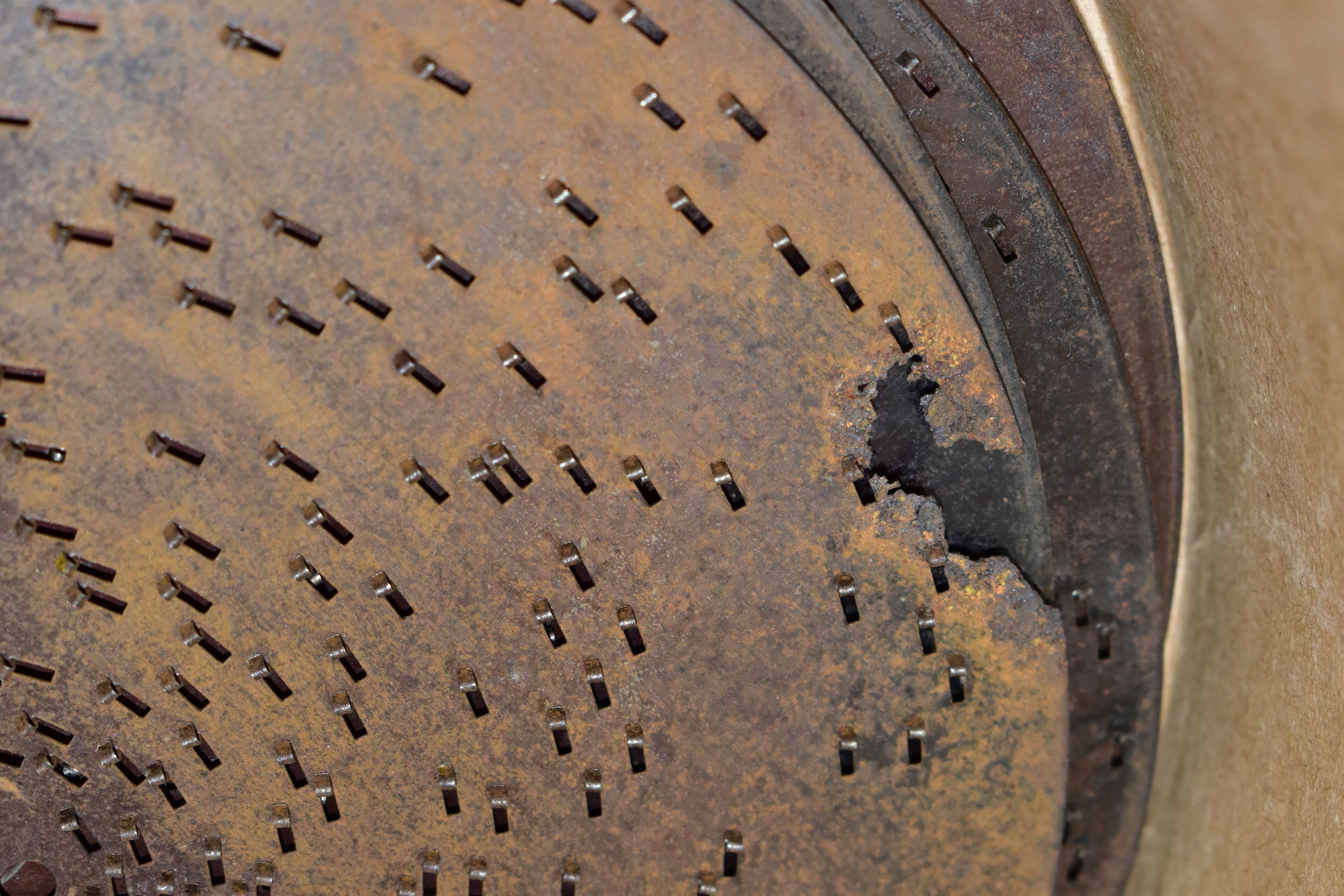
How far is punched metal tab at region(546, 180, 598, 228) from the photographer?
1.45m

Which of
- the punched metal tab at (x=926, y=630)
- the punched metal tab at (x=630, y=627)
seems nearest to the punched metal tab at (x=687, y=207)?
the punched metal tab at (x=630, y=627)

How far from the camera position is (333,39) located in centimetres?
138

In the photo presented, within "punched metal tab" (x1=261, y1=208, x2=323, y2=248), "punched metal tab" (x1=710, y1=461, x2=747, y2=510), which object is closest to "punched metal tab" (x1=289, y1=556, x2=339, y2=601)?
"punched metal tab" (x1=261, y1=208, x2=323, y2=248)

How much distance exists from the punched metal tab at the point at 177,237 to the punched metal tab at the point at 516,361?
415 millimetres

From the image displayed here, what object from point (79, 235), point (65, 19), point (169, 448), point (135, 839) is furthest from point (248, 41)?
point (135, 839)

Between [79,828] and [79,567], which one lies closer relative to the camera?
[79,567]

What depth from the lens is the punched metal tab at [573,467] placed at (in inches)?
59.6

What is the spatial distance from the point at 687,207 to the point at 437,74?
0.38m

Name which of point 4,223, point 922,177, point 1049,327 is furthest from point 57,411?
point 1049,327

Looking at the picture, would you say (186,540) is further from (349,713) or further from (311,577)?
(349,713)

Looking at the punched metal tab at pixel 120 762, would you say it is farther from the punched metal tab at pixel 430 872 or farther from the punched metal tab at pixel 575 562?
the punched metal tab at pixel 575 562

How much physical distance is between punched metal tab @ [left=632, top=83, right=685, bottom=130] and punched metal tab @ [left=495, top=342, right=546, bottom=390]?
38 centimetres

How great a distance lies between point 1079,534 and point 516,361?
959mm

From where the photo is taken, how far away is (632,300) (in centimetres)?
149
